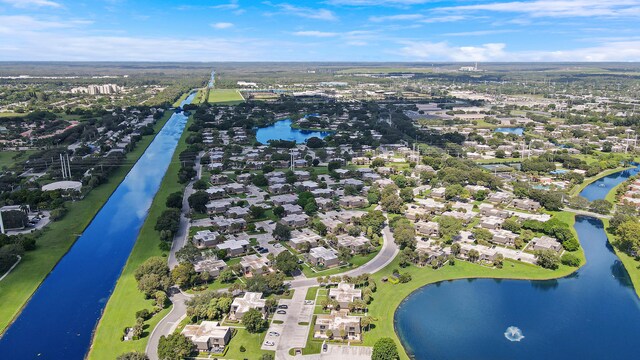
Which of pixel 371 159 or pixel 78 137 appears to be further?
pixel 78 137

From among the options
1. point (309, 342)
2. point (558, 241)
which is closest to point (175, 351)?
point (309, 342)

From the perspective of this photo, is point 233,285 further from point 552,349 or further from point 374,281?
point 552,349

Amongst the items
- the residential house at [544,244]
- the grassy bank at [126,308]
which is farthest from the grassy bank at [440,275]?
the grassy bank at [126,308]

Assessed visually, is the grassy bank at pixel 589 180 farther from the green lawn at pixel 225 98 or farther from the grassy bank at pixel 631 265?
the green lawn at pixel 225 98

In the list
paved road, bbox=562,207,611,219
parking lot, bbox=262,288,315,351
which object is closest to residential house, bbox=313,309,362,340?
parking lot, bbox=262,288,315,351

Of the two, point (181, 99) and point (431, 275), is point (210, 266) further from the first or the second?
point (181, 99)

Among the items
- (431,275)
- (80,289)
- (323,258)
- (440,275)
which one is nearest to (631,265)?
(440,275)
